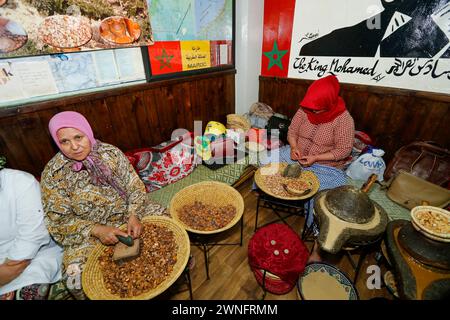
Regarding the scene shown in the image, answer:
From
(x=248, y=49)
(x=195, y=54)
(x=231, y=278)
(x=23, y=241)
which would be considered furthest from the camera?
(x=248, y=49)

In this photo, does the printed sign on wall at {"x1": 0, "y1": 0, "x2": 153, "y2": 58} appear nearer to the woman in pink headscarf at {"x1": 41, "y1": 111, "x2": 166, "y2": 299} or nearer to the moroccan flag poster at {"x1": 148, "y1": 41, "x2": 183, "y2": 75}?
the moroccan flag poster at {"x1": 148, "y1": 41, "x2": 183, "y2": 75}

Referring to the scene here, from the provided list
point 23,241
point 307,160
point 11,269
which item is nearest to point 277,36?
point 307,160

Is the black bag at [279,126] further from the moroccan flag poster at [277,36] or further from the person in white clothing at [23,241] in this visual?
the person in white clothing at [23,241]

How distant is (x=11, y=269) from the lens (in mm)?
1321

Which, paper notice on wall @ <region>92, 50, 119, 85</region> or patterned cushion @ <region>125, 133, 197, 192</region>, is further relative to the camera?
patterned cushion @ <region>125, 133, 197, 192</region>

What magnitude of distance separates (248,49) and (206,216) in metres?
2.89

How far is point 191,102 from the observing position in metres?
3.05

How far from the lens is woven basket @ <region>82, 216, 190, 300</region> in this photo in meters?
1.17

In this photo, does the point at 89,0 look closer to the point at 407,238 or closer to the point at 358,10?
the point at 358,10

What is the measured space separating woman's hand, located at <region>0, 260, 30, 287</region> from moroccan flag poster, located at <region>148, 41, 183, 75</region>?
7.04ft

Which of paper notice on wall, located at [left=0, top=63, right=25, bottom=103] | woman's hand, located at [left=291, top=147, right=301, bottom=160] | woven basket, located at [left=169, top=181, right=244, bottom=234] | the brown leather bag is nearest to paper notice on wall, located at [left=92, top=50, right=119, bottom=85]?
paper notice on wall, located at [left=0, top=63, right=25, bottom=103]

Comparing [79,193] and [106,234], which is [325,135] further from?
[79,193]

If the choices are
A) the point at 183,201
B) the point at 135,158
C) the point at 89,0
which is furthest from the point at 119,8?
the point at 183,201

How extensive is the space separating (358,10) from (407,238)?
262cm
